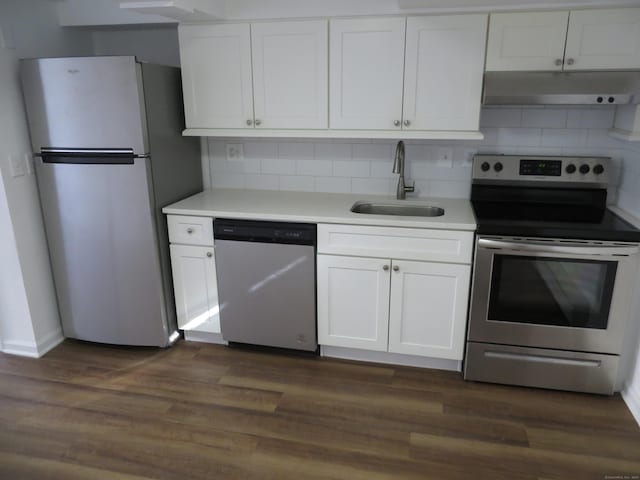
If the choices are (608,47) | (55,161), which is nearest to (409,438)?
(608,47)

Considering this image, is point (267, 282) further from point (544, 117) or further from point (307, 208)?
point (544, 117)

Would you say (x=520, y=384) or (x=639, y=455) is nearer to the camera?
(x=639, y=455)

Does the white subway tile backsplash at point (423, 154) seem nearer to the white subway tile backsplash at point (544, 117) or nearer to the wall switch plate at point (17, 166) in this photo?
the white subway tile backsplash at point (544, 117)

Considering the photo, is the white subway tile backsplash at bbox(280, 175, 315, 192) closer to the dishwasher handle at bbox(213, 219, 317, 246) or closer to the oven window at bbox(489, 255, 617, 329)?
the dishwasher handle at bbox(213, 219, 317, 246)

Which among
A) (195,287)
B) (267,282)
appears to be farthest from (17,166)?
(267,282)

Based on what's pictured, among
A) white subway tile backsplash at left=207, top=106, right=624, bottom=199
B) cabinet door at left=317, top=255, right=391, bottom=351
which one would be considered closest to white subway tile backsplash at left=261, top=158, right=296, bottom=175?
white subway tile backsplash at left=207, top=106, right=624, bottom=199

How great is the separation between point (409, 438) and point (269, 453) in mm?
638

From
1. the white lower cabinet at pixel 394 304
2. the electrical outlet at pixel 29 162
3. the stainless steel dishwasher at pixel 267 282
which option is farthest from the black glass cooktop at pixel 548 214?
the electrical outlet at pixel 29 162

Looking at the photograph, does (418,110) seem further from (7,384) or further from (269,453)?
(7,384)

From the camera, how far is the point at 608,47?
232 cm

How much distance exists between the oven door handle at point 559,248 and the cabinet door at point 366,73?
81 cm

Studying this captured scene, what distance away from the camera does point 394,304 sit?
2.63 metres

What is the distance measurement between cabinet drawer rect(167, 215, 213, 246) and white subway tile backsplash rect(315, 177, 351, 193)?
2.56 feet

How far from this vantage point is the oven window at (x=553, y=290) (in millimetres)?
2344
